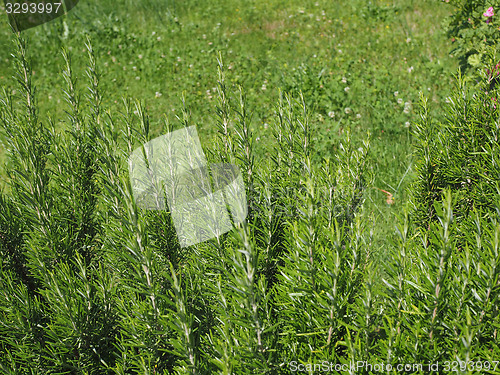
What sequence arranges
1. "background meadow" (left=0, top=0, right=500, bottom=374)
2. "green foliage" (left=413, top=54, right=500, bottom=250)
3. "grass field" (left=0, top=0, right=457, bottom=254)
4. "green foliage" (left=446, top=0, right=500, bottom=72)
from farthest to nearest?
"grass field" (left=0, top=0, right=457, bottom=254)
"green foliage" (left=446, top=0, right=500, bottom=72)
"green foliage" (left=413, top=54, right=500, bottom=250)
"background meadow" (left=0, top=0, right=500, bottom=374)

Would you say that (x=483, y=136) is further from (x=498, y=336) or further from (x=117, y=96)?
(x=117, y=96)

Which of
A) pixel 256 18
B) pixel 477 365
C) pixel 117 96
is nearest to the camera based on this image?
pixel 477 365

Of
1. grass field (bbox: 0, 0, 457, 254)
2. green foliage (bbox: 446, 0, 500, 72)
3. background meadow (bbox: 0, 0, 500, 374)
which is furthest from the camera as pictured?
grass field (bbox: 0, 0, 457, 254)

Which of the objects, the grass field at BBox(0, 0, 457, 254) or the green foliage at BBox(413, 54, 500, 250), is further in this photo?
the grass field at BBox(0, 0, 457, 254)

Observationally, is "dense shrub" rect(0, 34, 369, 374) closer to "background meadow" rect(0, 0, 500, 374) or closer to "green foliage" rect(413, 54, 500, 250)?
"background meadow" rect(0, 0, 500, 374)

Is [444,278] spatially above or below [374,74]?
above

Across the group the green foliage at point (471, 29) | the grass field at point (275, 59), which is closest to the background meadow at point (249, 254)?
the grass field at point (275, 59)

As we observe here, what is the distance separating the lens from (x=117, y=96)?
8070 millimetres

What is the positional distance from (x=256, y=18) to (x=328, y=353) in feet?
32.8

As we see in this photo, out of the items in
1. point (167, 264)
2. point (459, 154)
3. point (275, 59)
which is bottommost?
point (275, 59)

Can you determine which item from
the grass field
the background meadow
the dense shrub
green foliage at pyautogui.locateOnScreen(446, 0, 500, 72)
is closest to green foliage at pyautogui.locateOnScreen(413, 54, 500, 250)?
the background meadow

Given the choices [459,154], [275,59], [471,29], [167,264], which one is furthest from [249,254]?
[275,59]

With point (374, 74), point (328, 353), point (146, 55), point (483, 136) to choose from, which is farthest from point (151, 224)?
point (146, 55)

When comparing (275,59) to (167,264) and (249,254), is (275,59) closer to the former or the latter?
(167,264)
